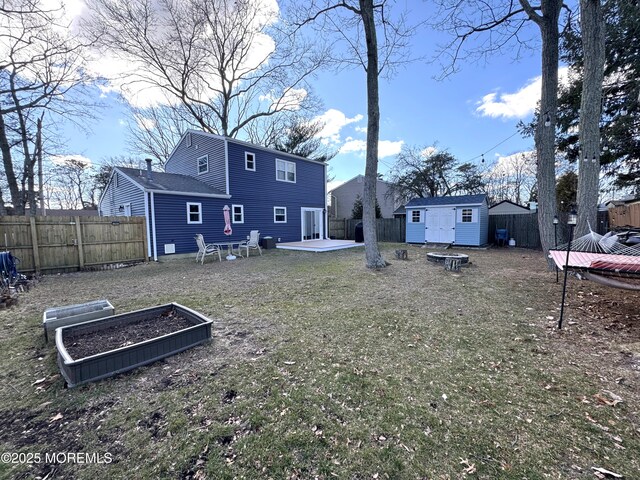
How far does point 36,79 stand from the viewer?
1122cm

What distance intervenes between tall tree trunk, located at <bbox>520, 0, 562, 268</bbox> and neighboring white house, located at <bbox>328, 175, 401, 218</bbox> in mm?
17166

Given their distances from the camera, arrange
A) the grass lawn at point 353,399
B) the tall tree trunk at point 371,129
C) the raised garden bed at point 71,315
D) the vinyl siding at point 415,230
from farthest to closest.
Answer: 1. the vinyl siding at point 415,230
2. the tall tree trunk at point 371,129
3. the raised garden bed at point 71,315
4. the grass lawn at point 353,399

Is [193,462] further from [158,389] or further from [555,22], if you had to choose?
[555,22]

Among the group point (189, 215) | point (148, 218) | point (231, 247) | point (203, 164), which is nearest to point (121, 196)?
point (148, 218)

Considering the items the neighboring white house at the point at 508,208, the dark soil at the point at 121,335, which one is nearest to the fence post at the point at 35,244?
the dark soil at the point at 121,335

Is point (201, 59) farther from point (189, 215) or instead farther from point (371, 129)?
point (371, 129)

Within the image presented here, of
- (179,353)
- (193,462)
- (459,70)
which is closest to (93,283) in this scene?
(179,353)

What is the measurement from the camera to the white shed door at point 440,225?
13.8m

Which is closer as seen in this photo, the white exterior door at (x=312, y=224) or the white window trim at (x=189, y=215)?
the white window trim at (x=189, y=215)

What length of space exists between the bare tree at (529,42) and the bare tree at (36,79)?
490 inches

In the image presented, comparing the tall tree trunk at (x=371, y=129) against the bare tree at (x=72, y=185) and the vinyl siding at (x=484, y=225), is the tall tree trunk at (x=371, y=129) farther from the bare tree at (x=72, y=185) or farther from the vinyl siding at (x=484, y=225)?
the bare tree at (x=72, y=185)

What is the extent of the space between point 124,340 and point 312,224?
1456 cm

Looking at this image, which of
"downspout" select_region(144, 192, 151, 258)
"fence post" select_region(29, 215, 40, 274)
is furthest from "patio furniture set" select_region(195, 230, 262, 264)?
"fence post" select_region(29, 215, 40, 274)

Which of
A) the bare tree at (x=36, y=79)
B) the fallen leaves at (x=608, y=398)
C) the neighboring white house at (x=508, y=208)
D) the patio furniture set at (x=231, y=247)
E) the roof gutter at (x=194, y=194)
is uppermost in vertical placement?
the bare tree at (x=36, y=79)
